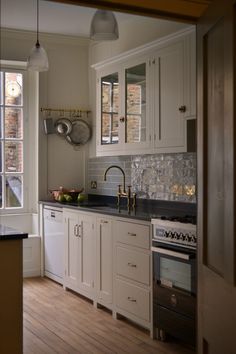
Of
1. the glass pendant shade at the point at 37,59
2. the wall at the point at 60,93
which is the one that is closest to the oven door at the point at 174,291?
the glass pendant shade at the point at 37,59

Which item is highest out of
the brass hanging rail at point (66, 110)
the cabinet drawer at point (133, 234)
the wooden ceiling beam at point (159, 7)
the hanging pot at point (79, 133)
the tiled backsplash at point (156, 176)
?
the brass hanging rail at point (66, 110)

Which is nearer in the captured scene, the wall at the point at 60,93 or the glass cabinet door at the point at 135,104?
the glass cabinet door at the point at 135,104

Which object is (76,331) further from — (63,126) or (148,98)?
(63,126)

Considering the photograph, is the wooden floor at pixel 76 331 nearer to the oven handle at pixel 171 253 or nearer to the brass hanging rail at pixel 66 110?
the oven handle at pixel 171 253

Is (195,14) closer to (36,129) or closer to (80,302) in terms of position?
(80,302)

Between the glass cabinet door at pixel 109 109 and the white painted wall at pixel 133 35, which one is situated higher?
the white painted wall at pixel 133 35

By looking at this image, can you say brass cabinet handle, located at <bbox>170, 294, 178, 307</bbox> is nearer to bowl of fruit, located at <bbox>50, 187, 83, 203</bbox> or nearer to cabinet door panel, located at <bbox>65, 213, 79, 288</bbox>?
cabinet door panel, located at <bbox>65, 213, 79, 288</bbox>

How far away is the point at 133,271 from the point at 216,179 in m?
Result: 2.56

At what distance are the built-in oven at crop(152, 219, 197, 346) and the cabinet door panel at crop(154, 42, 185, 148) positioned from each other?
78cm

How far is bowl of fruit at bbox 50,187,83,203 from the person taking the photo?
18.1 ft

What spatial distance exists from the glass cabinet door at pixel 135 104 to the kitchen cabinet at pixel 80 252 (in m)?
0.87

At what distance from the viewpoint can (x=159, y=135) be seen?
422 cm

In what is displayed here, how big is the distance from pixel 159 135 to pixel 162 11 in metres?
2.34

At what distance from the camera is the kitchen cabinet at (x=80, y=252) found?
4.68 m
